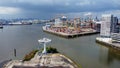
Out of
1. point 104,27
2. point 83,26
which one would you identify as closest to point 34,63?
point 104,27

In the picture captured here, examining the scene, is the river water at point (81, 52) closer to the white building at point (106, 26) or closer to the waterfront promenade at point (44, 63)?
the waterfront promenade at point (44, 63)

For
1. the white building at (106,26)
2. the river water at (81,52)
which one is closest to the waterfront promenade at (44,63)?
the river water at (81,52)

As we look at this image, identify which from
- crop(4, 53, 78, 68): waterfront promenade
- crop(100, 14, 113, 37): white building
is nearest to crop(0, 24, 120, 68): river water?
crop(4, 53, 78, 68): waterfront promenade

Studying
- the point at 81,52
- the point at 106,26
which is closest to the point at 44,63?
the point at 81,52

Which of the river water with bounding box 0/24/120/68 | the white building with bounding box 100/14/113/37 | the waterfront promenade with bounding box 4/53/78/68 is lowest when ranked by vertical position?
the river water with bounding box 0/24/120/68

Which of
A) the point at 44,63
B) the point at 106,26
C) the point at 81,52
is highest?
the point at 106,26

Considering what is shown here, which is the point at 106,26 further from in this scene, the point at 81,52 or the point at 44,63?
A: the point at 44,63

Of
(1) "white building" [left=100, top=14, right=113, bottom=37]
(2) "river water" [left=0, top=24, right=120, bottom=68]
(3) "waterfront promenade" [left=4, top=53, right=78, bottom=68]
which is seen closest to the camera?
(3) "waterfront promenade" [left=4, top=53, right=78, bottom=68]

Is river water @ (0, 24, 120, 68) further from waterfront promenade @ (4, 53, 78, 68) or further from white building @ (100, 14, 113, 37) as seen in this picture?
white building @ (100, 14, 113, 37)

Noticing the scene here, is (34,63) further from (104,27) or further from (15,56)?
(104,27)

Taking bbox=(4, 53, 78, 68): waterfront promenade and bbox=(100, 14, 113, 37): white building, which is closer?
bbox=(4, 53, 78, 68): waterfront promenade

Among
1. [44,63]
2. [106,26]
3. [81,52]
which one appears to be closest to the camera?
[44,63]
